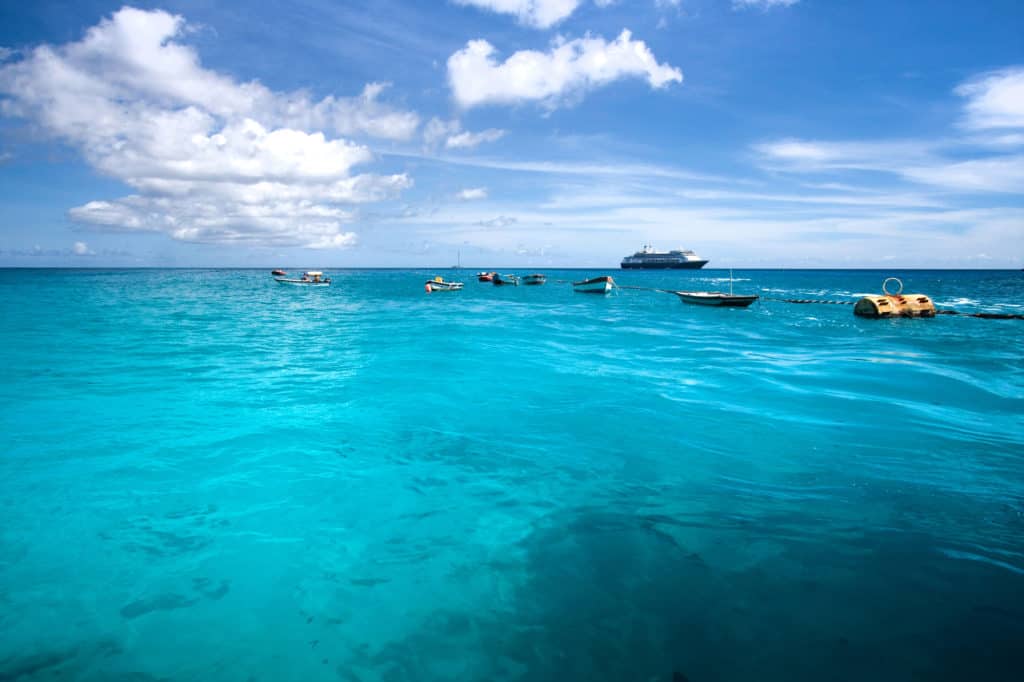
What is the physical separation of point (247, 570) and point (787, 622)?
261 inches

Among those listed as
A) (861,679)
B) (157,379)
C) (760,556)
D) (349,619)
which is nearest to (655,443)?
(760,556)

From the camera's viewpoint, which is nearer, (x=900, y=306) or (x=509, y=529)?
(x=509, y=529)

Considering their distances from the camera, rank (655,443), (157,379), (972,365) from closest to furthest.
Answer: (655,443) < (157,379) < (972,365)

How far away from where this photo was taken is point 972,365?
65.3ft

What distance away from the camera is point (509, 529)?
7.38m

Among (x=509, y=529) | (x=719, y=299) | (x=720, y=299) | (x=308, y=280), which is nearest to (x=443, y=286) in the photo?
(x=308, y=280)

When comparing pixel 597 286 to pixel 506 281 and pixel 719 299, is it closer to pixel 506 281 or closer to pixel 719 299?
pixel 719 299

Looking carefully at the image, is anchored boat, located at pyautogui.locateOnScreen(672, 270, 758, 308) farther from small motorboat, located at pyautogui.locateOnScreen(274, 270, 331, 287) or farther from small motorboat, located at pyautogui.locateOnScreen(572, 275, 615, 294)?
small motorboat, located at pyautogui.locateOnScreen(274, 270, 331, 287)

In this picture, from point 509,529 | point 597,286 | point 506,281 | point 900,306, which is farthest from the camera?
point 506,281

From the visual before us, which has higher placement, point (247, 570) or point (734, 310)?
point (734, 310)

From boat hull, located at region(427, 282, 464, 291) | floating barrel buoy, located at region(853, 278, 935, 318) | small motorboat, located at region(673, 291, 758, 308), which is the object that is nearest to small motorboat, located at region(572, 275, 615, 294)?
boat hull, located at region(427, 282, 464, 291)

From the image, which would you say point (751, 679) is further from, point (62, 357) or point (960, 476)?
point (62, 357)

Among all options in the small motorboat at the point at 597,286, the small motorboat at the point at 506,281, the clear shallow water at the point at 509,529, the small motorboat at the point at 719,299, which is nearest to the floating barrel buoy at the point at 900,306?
the small motorboat at the point at 719,299

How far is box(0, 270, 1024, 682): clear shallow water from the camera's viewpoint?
4.95 metres
